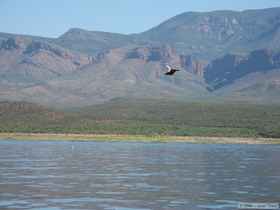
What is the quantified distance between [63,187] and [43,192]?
14.0ft

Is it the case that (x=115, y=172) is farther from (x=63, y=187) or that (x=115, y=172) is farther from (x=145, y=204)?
(x=145, y=204)

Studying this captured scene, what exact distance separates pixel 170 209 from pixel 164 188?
45.2 ft

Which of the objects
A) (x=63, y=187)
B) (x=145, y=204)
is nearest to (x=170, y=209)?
(x=145, y=204)

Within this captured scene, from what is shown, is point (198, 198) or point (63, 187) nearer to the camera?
point (198, 198)

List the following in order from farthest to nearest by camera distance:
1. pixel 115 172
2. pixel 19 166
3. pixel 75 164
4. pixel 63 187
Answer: pixel 75 164
pixel 19 166
pixel 115 172
pixel 63 187

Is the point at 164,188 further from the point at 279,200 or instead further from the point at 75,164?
the point at 75,164

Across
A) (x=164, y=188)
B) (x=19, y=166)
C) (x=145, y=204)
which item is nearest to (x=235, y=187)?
(x=164, y=188)

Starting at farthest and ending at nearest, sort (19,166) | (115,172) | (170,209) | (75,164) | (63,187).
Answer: (75,164), (19,166), (115,172), (63,187), (170,209)

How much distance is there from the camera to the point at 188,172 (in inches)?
3302

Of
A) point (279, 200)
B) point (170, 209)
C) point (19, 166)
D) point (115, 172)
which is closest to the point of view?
point (170, 209)

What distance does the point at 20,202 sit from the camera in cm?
5466

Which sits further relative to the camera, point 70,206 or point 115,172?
point 115,172

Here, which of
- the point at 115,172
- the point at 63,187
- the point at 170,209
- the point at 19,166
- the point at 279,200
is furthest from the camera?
the point at 19,166

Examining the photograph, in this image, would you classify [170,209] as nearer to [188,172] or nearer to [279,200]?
[279,200]
